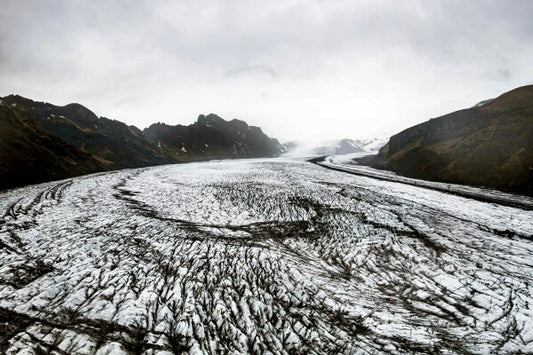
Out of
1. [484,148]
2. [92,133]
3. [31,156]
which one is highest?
[92,133]

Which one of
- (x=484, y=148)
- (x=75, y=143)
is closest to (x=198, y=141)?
(x=75, y=143)

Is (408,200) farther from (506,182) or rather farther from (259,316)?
(259,316)

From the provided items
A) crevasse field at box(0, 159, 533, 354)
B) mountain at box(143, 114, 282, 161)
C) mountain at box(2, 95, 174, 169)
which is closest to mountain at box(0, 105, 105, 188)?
mountain at box(2, 95, 174, 169)

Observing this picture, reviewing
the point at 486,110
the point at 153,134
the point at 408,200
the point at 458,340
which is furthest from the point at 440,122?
the point at 153,134

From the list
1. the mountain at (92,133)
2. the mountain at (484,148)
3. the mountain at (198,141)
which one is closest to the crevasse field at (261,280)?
the mountain at (484,148)

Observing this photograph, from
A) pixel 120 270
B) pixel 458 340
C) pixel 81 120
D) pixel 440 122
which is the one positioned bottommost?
pixel 458 340

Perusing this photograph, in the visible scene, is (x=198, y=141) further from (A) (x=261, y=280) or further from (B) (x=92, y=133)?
(A) (x=261, y=280)
